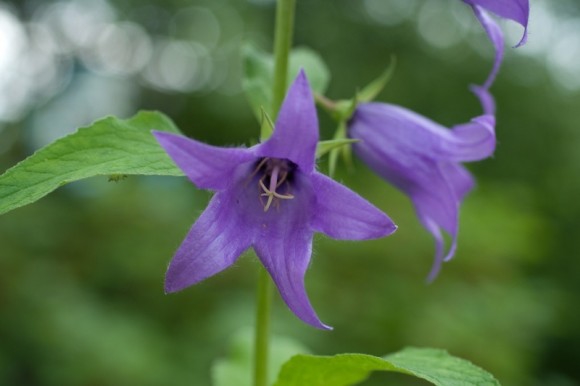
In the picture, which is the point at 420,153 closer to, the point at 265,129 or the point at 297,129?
the point at 265,129

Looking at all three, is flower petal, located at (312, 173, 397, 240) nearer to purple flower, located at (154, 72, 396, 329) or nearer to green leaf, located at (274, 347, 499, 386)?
purple flower, located at (154, 72, 396, 329)

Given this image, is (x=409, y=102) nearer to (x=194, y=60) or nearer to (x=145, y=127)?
(x=194, y=60)

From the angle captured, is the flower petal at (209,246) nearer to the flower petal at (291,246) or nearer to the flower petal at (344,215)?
the flower petal at (291,246)

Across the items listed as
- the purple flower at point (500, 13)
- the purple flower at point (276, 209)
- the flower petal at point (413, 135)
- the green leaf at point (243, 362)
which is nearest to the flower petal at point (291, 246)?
the purple flower at point (276, 209)

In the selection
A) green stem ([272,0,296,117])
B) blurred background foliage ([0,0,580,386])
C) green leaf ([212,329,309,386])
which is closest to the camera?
green stem ([272,0,296,117])

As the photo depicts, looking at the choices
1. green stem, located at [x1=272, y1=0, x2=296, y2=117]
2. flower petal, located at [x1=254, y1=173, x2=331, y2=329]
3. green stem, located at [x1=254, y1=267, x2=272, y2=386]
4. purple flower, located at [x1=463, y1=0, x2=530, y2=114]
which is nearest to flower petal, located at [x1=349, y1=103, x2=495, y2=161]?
purple flower, located at [x1=463, y1=0, x2=530, y2=114]

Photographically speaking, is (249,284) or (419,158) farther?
(249,284)

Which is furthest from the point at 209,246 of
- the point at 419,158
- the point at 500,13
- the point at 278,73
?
the point at 500,13
